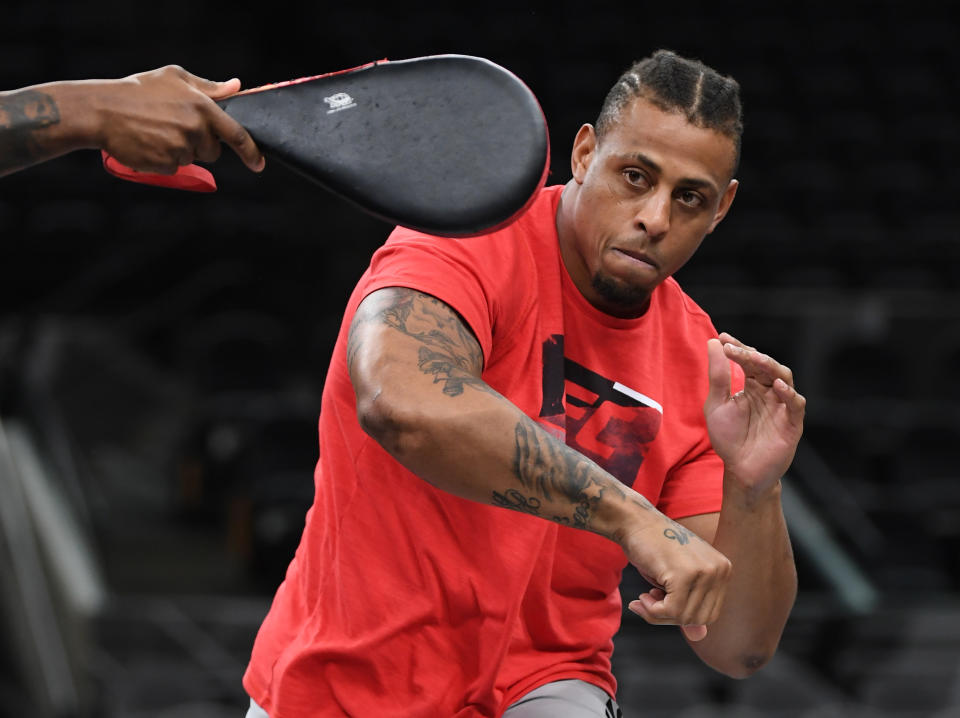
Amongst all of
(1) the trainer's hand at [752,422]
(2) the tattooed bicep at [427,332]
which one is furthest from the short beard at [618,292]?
(2) the tattooed bicep at [427,332]

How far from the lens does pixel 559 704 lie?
7.25 feet

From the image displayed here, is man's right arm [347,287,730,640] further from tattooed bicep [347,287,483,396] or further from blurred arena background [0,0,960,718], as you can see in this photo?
blurred arena background [0,0,960,718]

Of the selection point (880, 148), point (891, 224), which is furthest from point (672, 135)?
point (880, 148)

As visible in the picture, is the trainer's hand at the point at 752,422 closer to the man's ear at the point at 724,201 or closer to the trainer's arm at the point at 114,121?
the man's ear at the point at 724,201

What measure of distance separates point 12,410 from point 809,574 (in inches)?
137

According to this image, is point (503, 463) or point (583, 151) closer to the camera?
point (503, 463)

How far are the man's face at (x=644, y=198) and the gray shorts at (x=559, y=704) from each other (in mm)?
697

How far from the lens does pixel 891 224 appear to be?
8562 mm

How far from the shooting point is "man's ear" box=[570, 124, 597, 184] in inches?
89.4

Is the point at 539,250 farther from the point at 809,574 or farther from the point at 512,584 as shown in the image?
the point at 809,574

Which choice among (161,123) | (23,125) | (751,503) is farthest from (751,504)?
(23,125)

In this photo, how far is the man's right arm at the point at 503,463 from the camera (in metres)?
1.66

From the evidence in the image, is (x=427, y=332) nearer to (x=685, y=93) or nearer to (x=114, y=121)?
(x=114, y=121)

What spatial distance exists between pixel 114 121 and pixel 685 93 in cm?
99
